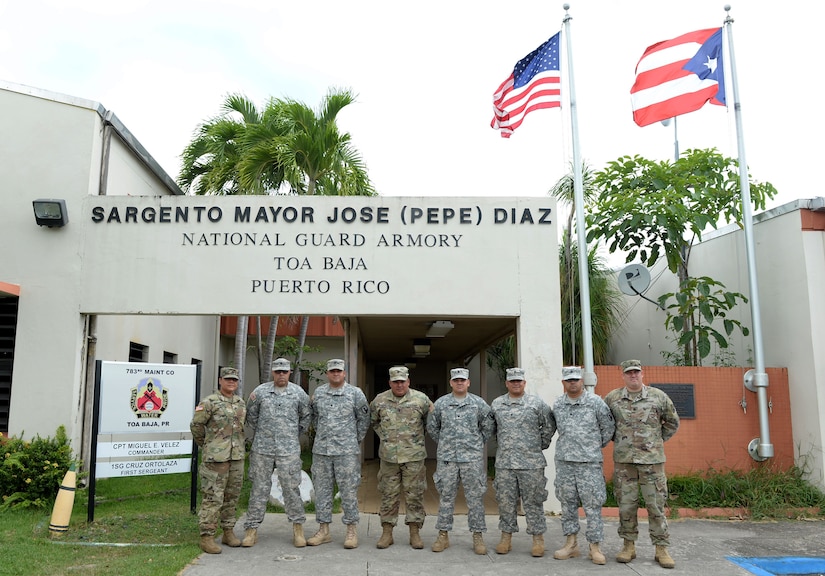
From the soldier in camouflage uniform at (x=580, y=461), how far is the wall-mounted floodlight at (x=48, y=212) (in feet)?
20.1

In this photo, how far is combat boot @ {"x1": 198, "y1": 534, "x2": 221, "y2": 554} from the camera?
639cm

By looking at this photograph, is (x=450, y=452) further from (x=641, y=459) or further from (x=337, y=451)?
(x=641, y=459)

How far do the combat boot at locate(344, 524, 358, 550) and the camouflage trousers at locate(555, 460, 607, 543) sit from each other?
1.92 metres

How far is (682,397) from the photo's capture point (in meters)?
9.37

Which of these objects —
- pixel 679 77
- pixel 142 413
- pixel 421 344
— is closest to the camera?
pixel 142 413

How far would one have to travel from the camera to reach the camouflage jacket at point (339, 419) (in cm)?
686

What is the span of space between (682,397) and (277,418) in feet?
17.8

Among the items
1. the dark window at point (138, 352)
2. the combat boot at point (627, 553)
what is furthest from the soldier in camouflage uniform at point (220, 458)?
the dark window at point (138, 352)

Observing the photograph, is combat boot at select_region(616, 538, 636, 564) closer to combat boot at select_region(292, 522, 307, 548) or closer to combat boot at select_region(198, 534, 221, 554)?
combat boot at select_region(292, 522, 307, 548)

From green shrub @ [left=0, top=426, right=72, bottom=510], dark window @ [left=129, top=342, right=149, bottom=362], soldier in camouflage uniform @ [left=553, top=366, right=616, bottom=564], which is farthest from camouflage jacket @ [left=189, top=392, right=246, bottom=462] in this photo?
dark window @ [left=129, top=342, right=149, bottom=362]

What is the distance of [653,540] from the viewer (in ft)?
20.6

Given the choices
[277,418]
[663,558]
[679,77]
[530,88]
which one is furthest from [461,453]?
[679,77]

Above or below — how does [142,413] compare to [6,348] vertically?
below

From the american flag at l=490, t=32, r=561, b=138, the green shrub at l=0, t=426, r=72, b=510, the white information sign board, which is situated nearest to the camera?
the white information sign board
